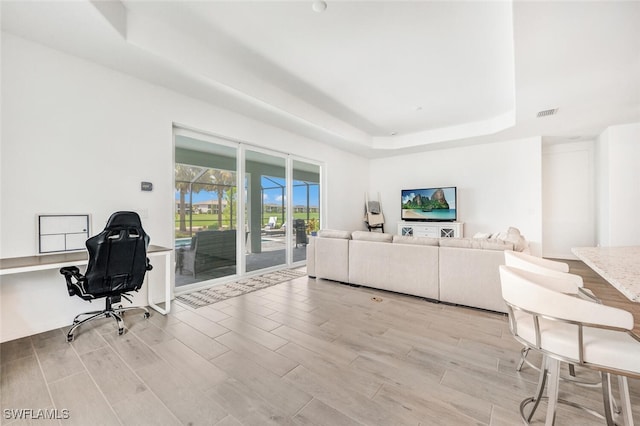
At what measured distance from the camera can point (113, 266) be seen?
253 centimetres

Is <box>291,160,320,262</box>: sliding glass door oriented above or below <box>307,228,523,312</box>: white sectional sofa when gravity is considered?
above

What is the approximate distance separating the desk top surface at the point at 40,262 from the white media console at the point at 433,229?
6.48 m

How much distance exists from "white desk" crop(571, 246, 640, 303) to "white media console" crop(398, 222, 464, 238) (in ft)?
15.0

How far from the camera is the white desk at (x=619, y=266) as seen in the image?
1041 mm

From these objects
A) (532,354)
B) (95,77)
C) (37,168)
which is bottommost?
(532,354)

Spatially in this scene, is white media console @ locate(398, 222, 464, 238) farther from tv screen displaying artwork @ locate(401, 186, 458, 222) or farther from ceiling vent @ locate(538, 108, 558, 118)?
ceiling vent @ locate(538, 108, 558, 118)

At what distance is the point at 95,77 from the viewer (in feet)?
9.52

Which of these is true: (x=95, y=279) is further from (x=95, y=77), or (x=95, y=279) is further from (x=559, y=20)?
(x=559, y=20)

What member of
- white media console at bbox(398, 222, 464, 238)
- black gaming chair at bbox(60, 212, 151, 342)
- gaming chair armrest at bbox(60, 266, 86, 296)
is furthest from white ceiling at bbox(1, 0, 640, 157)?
white media console at bbox(398, 222, 464, 238)

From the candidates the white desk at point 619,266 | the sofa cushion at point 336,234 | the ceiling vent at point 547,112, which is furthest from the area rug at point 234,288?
the ceiling vent at point 547,112

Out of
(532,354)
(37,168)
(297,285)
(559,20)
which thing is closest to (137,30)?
(37,168)

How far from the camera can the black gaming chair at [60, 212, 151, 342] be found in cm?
241

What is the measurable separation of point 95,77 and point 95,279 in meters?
2.22

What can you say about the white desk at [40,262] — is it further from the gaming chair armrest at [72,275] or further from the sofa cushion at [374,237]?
the sofa cushion at [374,237]
